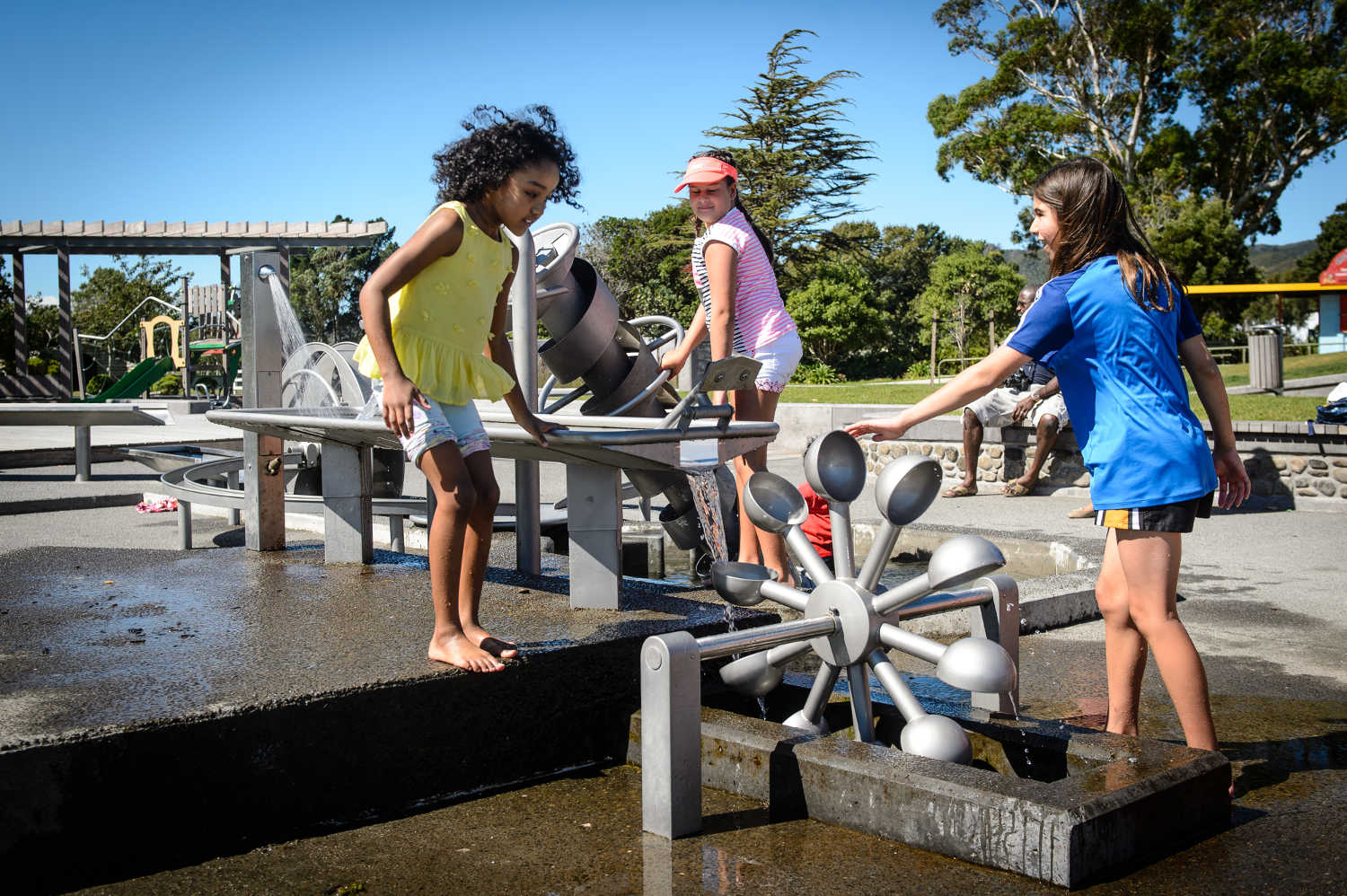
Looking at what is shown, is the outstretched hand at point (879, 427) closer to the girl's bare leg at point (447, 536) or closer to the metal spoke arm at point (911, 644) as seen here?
the metal spoke arm at point (911, 644)

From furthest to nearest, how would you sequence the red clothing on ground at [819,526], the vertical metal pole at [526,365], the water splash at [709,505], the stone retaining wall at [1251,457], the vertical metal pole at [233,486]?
the stone retaining wall at [1251,457] < the vertical metal pole at [233,486] < the red clothing on ground at [819,526] < the vertical metal pole at [526,365] < the water splash at [709,505]

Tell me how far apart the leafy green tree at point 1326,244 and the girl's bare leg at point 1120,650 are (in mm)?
74050

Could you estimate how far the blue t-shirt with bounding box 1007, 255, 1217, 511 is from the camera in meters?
2.69

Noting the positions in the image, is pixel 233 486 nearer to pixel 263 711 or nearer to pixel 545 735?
pixel 545 735

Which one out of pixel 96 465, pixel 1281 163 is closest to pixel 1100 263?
pixel 96 465

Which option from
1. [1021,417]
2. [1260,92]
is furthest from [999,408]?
[1260,92]

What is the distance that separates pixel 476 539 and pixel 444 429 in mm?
336

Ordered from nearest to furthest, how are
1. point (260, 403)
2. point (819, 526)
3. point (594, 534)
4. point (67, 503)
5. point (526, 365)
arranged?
1. point (594, 534)
2. point (526, 365)
3. point (260, 403)
4. point (819, 526)
5. point (67, 503)

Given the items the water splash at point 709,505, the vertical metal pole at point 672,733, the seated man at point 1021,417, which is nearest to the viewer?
the vertical metal pole at point 672,733

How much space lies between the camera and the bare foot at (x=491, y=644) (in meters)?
2.91

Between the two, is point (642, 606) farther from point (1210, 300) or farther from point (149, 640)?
point (1210, 300)

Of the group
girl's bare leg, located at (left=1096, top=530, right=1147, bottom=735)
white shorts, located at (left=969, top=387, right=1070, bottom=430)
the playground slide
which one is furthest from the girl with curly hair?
the playground slide

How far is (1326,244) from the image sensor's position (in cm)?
7056

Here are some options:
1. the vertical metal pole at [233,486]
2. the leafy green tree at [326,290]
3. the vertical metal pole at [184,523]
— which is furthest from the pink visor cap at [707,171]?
the leafy green tree at [326,290]
